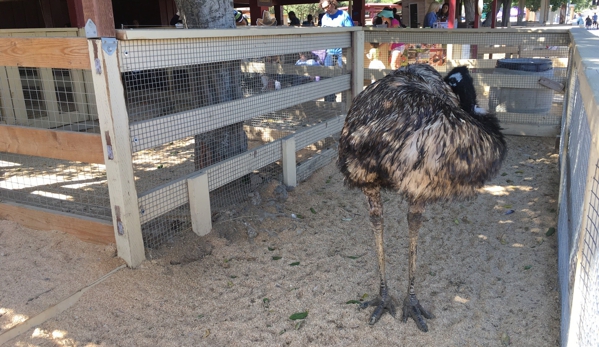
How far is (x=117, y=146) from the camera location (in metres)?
3.32

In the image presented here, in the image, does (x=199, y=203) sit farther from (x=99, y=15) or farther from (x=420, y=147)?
(x=420, y=147)

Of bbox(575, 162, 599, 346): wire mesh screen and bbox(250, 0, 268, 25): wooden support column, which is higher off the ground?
bbox(250, 0, 268, 25): wooden support column

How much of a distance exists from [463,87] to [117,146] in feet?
7.75

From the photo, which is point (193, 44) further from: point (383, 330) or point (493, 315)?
point (493, 315)

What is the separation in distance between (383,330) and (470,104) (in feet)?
5.24

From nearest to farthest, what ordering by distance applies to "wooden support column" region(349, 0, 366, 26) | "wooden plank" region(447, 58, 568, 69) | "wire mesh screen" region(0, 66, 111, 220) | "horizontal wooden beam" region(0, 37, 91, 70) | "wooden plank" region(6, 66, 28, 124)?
"horizontal wooden beam" region(0, 37, 91, 70), "wire mesh screen" region(0, 66, 111, 220), "wooden plank" region(6, 66, 28, 124), "wooden plank" region(447, 58, 568, 69), "wooden support column" region(349, 0, 366, 26)

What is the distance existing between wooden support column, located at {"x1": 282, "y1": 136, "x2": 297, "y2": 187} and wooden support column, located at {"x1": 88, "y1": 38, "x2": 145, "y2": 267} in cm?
197

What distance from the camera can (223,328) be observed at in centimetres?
308

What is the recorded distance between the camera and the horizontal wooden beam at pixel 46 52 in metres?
3.26

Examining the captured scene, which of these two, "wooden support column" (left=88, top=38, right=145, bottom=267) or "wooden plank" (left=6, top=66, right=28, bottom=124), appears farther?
"wooden plank" (left=6, top=66, right=28, bottom=124)

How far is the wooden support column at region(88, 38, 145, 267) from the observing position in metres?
3.19

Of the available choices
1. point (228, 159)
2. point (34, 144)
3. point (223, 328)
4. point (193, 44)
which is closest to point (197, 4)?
point (193, 44)

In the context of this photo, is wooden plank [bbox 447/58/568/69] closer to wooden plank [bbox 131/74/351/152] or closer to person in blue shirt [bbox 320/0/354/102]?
person in blue shirt [bbox 320/0/354/102]

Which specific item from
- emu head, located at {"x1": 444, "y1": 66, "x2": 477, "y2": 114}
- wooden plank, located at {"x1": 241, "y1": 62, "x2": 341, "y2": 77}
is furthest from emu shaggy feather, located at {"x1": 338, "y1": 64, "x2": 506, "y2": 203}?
wooden plank, located at {"x1": 241, "y1": 62, "x2": 341, "y2": 77}
